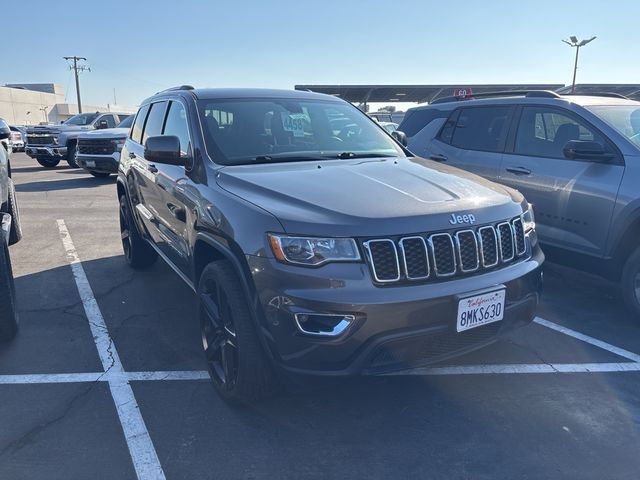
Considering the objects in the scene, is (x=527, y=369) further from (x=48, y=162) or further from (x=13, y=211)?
(x=48, y=162)

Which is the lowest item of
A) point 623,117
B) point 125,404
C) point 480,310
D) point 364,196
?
point 125,404

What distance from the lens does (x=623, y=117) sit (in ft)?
15.4

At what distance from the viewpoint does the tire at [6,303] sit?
3779mm

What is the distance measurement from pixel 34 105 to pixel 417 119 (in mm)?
79216

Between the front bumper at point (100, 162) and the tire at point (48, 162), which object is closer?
the front bumper at point (100, 162)

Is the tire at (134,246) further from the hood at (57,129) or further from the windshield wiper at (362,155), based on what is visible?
the hood at (57,129)

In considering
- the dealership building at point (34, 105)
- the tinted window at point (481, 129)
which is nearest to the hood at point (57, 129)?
the tinted window at point (481, 129)

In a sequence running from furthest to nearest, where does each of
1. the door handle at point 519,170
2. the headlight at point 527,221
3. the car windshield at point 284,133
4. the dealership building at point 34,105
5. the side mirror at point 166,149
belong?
the dealership building at point 34,105, the door handle at point 519,170, the car windshield at point 284,133, the side mirror at point 166,149, the headlight at point 527,221

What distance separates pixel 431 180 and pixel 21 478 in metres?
2.72

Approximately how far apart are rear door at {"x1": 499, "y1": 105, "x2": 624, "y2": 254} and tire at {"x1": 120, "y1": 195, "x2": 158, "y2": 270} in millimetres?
3860

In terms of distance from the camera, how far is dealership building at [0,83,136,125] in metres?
64.2

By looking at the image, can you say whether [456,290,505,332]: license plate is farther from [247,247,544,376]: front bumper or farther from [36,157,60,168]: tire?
[36,157,60,168]: tire

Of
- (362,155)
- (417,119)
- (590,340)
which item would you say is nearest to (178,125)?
(362,155)

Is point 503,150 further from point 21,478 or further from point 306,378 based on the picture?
point 21,478
